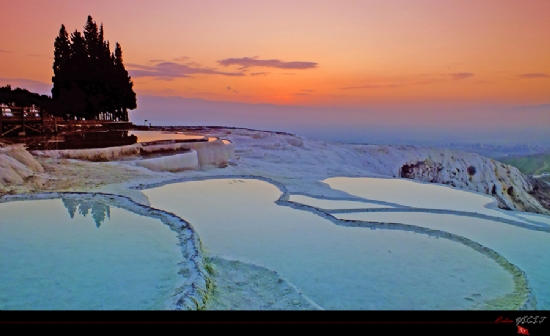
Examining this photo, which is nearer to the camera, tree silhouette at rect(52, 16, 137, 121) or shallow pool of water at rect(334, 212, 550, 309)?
shallow pool of water at rect(334, 212, 550, 309)

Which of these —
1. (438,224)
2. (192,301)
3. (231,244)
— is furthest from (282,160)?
(192,301)

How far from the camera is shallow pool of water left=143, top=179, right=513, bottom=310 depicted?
2984 millimetres

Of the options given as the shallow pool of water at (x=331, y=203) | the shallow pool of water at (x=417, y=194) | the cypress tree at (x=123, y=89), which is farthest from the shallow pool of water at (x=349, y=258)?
the cypress tree at (x=123, y=89)

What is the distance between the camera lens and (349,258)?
3680mm

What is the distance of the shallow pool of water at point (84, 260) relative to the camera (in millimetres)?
2671

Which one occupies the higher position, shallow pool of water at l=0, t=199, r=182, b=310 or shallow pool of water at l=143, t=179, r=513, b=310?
shallow pool of water at l=0, t=199, r=182, b=310

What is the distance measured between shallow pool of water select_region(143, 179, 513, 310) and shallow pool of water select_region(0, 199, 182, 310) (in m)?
0.67

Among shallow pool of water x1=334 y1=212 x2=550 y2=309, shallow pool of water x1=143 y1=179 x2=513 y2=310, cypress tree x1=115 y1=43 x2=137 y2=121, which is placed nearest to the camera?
shallow pool of water x1=143 y1=179 x2=513 y2=310

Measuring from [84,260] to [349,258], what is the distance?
2395mm

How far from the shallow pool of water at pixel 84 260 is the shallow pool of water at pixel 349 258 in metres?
0.67
